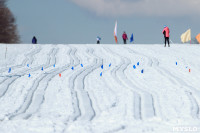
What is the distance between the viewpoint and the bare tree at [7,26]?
51.8 m

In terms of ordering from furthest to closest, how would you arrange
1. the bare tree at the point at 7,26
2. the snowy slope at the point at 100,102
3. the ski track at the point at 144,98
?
the bare tree at the point at 7,26, the ski track at the point at 144,98, the snowy slope at the point at 100,102

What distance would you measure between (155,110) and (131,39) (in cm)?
2745

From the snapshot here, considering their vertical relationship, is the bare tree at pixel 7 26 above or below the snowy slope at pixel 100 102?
above

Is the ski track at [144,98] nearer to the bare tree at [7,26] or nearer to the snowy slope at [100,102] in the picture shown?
the snowy slope at [100,102]

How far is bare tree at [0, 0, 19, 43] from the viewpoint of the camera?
170 feet

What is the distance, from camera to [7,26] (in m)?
54.2

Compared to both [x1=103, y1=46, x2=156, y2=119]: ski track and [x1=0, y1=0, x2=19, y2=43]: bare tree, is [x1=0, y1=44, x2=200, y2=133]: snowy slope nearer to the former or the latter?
[x1=103, y1=46, x2=156, y2=119]: ski track

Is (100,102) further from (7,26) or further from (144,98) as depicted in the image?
(7,26)

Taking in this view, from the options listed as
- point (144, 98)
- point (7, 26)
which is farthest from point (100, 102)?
point (7, 26)

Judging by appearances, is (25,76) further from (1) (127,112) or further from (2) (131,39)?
(2) (131,39)

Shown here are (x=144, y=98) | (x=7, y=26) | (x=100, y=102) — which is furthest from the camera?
(x=7, y=26)

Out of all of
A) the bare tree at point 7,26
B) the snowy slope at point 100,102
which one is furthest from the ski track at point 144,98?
the bare tree at point 7,26

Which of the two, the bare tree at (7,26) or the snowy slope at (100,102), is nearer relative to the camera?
the snowy slope at (100,102)

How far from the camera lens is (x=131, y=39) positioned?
33.0 meters
